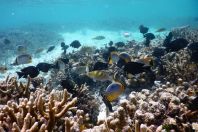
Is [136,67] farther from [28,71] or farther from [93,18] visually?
[93,18]

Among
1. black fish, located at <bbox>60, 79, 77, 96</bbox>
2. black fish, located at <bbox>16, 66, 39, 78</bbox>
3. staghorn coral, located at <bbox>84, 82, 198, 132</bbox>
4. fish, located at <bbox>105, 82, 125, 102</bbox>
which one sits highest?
black fish, located at <bbox>16, 66, 39, 78</bbox>

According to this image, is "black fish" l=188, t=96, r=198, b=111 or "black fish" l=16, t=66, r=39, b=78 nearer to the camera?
"black fish" l=188, t=96, r=198, b=111

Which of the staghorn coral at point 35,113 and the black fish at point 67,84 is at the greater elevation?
the black fish at point 67,84

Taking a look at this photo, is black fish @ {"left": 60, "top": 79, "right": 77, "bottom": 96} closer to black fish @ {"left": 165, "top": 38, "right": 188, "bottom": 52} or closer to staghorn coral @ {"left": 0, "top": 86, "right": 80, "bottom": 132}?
staghorn coral @ {"left": 0, "top": 86, "right": 80, "bottom": 132}

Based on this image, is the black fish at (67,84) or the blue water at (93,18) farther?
the blue water at (93,18)

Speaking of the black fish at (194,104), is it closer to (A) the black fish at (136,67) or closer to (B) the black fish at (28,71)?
(A) the black fish at (136,67)

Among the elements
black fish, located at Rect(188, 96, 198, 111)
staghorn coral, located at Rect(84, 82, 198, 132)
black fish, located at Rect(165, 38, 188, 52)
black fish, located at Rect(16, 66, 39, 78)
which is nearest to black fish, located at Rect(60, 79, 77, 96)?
black fish, located at Rect(16, 66, 39, 78)

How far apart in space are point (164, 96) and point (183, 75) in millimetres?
3530

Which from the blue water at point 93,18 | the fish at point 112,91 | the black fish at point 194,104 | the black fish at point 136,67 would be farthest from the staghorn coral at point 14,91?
the blue water at point 93,18

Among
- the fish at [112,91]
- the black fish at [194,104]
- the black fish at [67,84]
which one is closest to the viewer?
the black fish at [194,104]

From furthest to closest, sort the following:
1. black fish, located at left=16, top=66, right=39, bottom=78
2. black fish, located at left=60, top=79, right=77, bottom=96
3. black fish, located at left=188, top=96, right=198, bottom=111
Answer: black fish, located at left=16, top=66, right=39, bottom=78 → black fish, located at left=60, top=79, right=77, bottom=96 → black fish, located at left=188, top=96, right=198, bottom=111

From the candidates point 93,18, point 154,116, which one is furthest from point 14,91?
point 93,18

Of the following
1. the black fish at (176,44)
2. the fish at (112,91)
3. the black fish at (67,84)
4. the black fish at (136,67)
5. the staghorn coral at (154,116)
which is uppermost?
the black fish at (176,44)

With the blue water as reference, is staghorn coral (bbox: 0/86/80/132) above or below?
below
